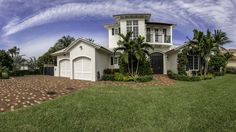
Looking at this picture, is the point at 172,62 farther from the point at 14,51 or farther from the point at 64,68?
the point at 14,51

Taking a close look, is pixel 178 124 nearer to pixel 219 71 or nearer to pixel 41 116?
pixel 41 116

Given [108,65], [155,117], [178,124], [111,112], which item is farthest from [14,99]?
[108,65]

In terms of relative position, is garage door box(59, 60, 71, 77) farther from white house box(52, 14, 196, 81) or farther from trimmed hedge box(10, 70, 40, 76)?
trimmed hedge box(10, 70, 40, 76)

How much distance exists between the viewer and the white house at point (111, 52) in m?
20.9

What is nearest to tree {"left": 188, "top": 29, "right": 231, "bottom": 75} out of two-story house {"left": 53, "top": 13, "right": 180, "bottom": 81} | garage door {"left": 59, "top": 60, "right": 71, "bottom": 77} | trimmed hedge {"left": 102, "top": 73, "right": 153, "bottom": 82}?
two-story house {"left": 53, "top": 13, "right": 180, "bottom": 81}

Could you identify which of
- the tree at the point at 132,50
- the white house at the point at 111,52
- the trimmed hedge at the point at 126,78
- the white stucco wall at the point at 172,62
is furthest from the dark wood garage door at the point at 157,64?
the trimmed hedge at the point at 126,78

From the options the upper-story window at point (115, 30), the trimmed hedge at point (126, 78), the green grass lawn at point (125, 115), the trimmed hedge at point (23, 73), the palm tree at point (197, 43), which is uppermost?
the upper-story window at point (115, 30)

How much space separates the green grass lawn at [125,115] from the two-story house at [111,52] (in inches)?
407

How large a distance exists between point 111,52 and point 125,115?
16.6m

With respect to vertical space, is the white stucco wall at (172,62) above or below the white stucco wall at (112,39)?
below

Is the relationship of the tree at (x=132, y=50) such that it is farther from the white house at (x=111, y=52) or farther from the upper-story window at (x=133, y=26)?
the upper-story window at (x=133, y=26)

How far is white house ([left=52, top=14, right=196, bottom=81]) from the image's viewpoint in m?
20.9

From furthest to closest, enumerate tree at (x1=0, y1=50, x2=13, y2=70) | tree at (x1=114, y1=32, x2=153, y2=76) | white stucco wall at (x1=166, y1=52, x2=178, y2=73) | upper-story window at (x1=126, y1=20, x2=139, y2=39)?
tree at (x1=0, y1=50, x2=13, y2=70) → white stucco wall at (x1=166, y1=52, x2=178, y2=73) → upper-story window at (x1=126, y1=20, x2=139, y2=39) → tree at (x1=114, y1=32, x2=153, y2=76)

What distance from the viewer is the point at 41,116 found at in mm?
7984
